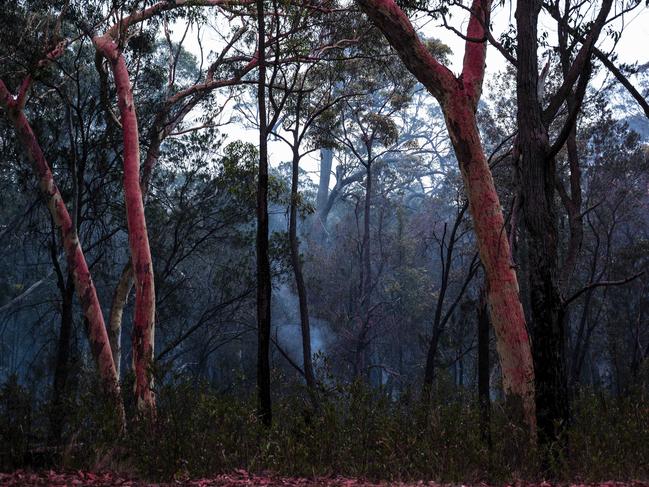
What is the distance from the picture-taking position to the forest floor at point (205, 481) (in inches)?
256

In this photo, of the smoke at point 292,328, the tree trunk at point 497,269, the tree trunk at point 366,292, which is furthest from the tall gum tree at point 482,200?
the smoke at point 292,328

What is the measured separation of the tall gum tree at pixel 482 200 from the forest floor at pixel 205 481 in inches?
79.8

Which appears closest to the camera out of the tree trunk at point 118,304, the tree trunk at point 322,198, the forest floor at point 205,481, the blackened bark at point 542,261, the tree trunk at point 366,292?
the forest floor at point 205,481

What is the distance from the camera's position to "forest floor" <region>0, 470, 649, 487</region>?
21.4ft

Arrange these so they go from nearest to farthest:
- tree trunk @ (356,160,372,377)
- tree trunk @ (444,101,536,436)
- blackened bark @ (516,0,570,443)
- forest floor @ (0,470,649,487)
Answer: forest floor @ (0,470,649,487)
blackened bark @ (516,0,570,443)
tree trunk @ (444,101,536,436)
tree trunk @ (356,160,372,377)

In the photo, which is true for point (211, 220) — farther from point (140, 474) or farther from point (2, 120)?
point (140, 474)

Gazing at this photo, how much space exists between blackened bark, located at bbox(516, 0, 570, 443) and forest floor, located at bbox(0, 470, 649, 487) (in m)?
1.18

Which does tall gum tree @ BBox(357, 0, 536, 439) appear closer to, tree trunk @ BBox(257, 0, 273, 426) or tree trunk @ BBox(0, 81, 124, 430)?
tree trunk @ BBox(257, 0, 273, 426)

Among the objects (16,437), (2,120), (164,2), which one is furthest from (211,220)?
(16,437)

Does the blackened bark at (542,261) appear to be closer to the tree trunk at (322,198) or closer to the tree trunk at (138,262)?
the tree trunk at (138,262)

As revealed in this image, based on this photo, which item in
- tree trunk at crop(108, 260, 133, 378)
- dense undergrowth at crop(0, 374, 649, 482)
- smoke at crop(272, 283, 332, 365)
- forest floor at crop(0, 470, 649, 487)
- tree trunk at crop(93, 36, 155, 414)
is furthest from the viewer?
smoke at crop(272, 283, 332, 365)

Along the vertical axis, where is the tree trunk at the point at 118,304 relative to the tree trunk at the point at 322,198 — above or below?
below

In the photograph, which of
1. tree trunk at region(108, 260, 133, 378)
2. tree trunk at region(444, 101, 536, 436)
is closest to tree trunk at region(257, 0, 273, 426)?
tree trunk at region(444, 101, 536, 436)

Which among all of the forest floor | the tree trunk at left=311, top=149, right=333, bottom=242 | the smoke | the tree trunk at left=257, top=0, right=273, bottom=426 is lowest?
the forest floor
